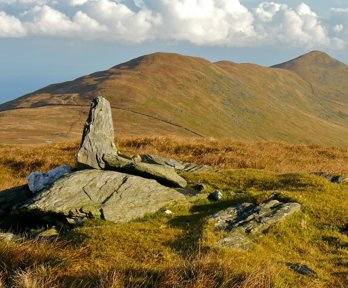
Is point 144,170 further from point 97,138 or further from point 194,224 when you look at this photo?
point 194,224

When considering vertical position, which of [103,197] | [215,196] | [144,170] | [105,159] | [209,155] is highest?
[105,159]

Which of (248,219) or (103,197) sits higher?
(103,197)

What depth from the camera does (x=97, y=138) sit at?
70.5 feet

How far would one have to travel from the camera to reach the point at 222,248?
12172 mm

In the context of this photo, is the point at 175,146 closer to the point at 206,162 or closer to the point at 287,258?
the point at 206,162

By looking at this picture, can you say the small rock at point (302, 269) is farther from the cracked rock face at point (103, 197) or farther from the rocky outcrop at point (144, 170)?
the rocky outcrop at point (144, 170)

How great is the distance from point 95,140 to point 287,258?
11.8 m

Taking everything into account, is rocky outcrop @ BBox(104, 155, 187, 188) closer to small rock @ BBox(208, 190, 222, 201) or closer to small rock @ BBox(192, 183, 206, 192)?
small rock @ BBox(192, 183, 206, 192)

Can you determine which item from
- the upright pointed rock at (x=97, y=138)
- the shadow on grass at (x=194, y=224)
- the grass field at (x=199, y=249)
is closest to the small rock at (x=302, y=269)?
the grass field at (x=199, y=249)

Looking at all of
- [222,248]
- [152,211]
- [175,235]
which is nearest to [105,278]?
[222,248]

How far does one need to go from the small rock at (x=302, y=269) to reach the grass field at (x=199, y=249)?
0.69ft

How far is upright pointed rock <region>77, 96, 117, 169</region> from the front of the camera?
67.9 feet

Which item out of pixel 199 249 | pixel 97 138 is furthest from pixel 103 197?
pixel 199 249

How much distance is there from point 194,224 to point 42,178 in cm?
878
